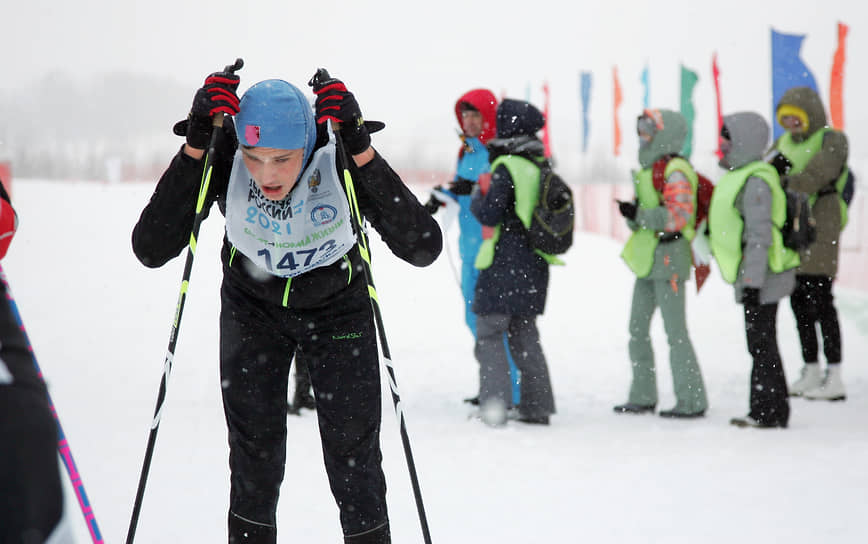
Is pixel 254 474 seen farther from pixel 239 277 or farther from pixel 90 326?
pixel 90 326

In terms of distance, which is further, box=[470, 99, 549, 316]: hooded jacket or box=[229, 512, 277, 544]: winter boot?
box=[470, 99, 549, 316]: hooded jacket

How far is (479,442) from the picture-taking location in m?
5.40

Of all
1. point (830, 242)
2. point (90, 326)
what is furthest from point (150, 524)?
point (90, 326)

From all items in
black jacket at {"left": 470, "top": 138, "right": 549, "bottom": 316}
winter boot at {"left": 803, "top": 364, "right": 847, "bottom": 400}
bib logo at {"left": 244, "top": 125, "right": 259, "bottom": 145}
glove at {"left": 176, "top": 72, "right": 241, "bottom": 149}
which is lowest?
winter boot at {"left": 803, "top": 364, "right": 847, "bottom": 400}

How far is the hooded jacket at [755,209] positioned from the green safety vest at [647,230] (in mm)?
293

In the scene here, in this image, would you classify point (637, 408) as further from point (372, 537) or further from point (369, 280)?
point (369, 280)

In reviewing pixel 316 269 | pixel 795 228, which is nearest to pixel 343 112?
pixel 316 269

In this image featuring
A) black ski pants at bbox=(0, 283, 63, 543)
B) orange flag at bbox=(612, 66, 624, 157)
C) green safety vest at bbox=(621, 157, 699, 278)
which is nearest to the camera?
black ski pants at bbox=(0, 283, 63, 543)

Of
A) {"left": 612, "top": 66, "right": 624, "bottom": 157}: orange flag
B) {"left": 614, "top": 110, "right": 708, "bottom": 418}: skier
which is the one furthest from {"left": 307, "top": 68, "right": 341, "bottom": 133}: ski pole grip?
{"left": 612, "top": 66, "right": 624, "bottom": 157}: orange flag

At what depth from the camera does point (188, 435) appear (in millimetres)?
5539

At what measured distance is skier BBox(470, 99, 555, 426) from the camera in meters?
5.76

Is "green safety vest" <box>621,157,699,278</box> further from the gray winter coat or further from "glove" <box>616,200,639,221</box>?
the gray winter coat

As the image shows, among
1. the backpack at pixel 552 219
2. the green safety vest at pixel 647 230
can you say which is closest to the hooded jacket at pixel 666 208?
the green safety vest at pixel 647 230

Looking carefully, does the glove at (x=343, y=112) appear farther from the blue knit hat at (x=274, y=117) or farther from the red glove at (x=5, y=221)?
the red glove at (x=5, y=221)
